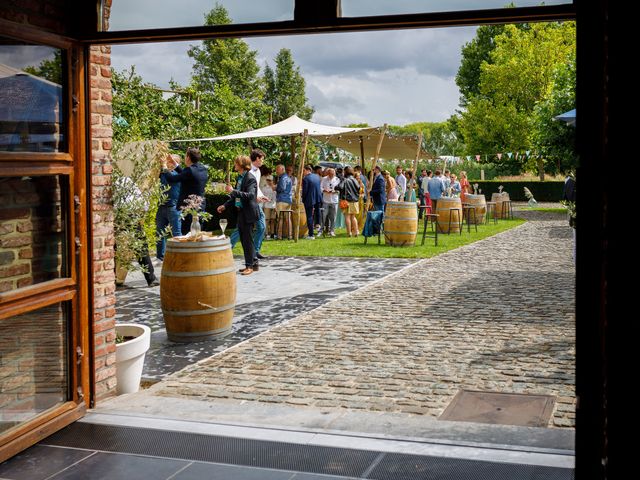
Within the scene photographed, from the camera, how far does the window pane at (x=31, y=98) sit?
13.2 ft

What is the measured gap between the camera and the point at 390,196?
1980 centimetres

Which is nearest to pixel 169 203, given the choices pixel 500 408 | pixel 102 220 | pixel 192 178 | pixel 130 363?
pixel 192 178

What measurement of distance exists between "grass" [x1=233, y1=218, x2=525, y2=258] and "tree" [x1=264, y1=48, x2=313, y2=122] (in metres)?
45.8

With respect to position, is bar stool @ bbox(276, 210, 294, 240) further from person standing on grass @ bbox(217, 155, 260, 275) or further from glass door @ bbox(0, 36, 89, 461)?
glass door @ bbox(0, 36, 89, 461)

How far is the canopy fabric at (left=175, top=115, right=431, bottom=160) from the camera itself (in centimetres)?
1825

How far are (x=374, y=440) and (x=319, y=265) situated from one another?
8.72m

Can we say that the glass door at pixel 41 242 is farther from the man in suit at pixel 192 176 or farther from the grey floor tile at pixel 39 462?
the man in suit at pixel 192 176

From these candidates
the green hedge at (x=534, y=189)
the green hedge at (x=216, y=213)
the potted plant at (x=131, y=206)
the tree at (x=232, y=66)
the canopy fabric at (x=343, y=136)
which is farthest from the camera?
the tree at (x=232, y=66)

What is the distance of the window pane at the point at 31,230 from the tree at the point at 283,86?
2322 inches

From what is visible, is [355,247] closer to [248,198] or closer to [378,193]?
[378,193]

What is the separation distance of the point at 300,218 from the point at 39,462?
14160 mm

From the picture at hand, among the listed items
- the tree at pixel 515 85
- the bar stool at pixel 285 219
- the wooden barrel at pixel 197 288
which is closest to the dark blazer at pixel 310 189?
the bar stool at pixel 285 219

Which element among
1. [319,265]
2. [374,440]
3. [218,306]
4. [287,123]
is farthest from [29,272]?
[287,123]

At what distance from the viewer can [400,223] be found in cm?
1586
